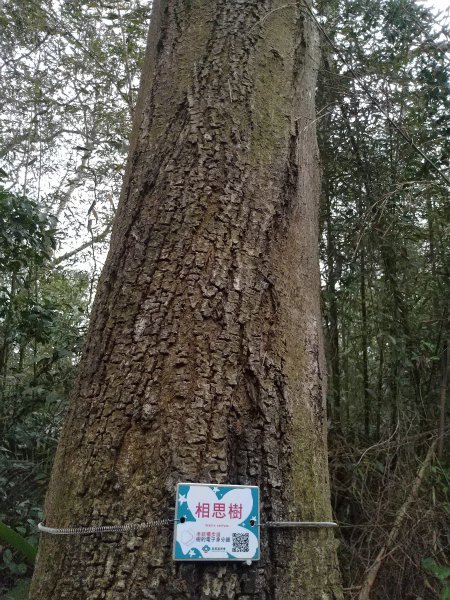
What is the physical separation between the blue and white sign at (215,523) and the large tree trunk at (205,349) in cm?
2

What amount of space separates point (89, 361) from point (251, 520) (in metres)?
0.42

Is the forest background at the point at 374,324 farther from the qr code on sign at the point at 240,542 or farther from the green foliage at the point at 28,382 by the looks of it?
the qr code on sign at the point at 240,542

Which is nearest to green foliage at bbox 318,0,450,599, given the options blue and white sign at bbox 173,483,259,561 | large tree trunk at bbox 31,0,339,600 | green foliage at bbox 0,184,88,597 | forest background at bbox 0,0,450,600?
forest background at bbox 0,0,450,600

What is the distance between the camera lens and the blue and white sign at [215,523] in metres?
0.79

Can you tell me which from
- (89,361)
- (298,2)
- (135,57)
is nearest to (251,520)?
(89,361)

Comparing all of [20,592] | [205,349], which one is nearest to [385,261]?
[205,349]

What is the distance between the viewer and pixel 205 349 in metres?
0.94

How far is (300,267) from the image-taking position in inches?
44.6

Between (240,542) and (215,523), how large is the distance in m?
0.05

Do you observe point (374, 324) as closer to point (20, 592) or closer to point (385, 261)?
point (385, 261)

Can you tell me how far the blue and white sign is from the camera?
79cm

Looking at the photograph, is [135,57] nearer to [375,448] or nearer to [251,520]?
[375,448]

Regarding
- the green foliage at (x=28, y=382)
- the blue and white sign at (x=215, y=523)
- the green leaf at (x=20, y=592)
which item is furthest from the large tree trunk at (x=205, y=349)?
the green foliage at (x=28, y=382)

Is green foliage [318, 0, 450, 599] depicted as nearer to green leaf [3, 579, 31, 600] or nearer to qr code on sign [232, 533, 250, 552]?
green leaf [3, 579, 31, 600]
